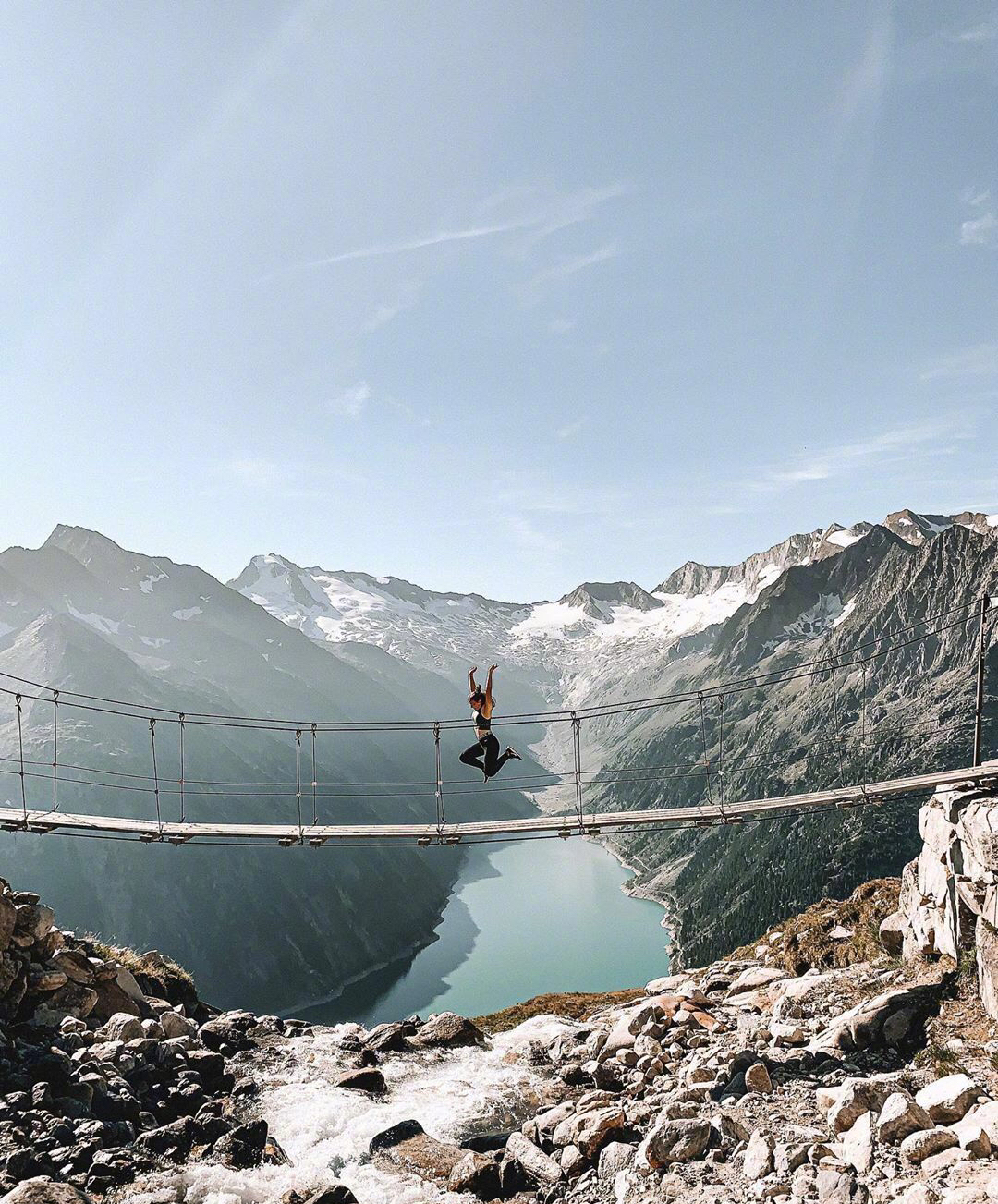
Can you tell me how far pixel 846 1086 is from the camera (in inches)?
318

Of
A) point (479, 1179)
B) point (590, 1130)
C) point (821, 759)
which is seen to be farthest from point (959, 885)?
point (821, 759)

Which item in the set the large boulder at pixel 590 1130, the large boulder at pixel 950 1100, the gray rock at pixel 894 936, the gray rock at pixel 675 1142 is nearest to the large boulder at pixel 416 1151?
the large boulder at pixel 590 1130

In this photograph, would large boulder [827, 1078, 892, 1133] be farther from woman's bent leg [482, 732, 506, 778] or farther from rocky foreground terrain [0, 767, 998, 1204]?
woman's bent leg [482, 732, 506, 778]

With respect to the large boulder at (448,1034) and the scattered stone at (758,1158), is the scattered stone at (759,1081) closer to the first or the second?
the scattered stone at (758,1158)

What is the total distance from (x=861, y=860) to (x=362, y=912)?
60.4m

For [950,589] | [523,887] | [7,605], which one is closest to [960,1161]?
[523,887]

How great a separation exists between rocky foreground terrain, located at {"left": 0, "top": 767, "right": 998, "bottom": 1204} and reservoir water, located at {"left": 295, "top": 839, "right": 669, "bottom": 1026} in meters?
63.1

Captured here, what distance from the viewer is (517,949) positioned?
94.5 m

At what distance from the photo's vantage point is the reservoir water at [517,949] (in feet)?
265

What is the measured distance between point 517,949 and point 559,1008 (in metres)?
80.1

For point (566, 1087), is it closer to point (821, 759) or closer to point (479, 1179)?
point (479, 1179)

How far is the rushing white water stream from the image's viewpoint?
867 centimetres

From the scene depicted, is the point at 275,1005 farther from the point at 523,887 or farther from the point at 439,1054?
the point at 439,1054

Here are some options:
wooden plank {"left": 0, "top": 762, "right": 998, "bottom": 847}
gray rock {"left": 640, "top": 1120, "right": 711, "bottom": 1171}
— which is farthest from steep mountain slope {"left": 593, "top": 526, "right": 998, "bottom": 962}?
gray rock {"left": 640, "top": 1120, "right": 711, "bottom": 1171}
